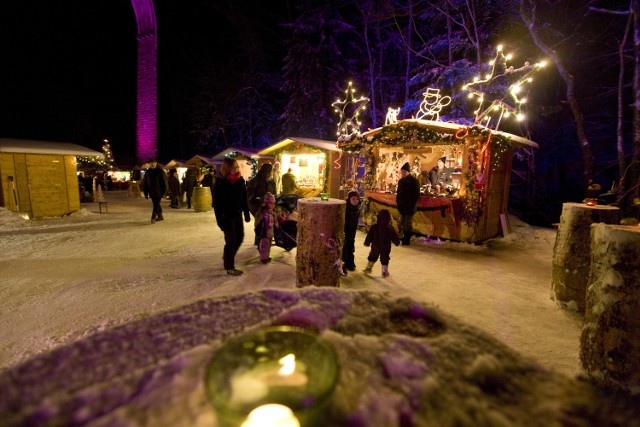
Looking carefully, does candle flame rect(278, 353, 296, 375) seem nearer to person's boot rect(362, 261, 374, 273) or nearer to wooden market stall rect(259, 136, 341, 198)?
person's boot rect(362, 261, 374, 273)

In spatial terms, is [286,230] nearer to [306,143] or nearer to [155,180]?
[155,180]

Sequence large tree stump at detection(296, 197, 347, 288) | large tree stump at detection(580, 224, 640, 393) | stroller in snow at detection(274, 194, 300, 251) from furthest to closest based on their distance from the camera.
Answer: stroller in snow at detection(274, 194, 300, 251)
large tree stump at detection(296, 197, 347, 288)
large tree stump at detection(580, 224, 640, 393)

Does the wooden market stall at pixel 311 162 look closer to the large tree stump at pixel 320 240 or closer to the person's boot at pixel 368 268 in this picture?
the person's boot at pixel 368 268

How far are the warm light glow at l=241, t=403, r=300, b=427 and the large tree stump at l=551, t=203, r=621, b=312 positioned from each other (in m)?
4.90

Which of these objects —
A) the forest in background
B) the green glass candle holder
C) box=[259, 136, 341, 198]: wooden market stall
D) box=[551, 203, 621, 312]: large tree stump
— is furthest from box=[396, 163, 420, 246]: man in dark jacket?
the forest in background

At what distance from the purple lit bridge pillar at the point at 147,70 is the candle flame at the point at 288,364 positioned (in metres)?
33.8

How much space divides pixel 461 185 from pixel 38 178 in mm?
14117

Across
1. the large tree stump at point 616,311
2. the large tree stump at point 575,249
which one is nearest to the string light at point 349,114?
the large tree stump at point 575,249

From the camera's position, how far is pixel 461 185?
346 inches

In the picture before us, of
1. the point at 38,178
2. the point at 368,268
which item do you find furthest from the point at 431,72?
the point at 38,178

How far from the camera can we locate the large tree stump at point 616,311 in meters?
2.40

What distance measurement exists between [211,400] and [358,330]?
69 cm

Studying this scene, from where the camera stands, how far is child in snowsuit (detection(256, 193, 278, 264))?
6.17 meters

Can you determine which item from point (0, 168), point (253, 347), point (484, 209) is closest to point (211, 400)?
point (253, 347)
